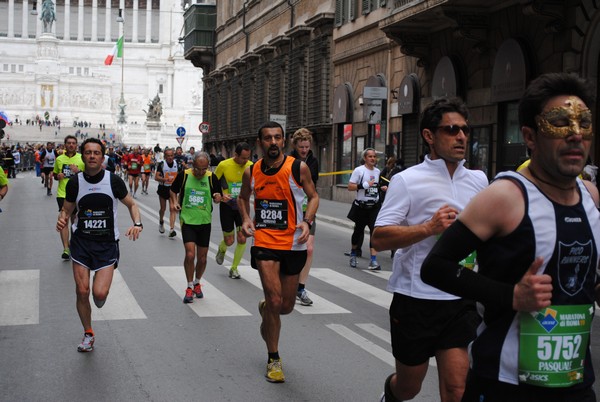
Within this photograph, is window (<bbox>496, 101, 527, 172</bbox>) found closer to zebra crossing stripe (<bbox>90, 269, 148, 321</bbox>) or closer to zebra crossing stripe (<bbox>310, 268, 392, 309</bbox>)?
zebra crossing stripe (<bbox>310, 268, 392, 309</bbox>)

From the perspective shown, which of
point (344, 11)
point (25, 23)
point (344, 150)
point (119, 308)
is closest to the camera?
point (119, 308)

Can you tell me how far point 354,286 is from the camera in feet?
40.8

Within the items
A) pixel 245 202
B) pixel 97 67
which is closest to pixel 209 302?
pixel 245 202

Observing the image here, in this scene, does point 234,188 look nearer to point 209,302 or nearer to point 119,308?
point 209,302

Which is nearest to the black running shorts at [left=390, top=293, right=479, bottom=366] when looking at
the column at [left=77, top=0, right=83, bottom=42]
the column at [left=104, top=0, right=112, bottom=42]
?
the column at [left=77, top=0, right=83, bottom=42]

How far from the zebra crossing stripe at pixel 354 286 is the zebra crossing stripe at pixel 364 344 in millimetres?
1629

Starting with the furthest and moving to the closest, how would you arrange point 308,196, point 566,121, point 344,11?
point 344,11
point 308,196
point 566,121

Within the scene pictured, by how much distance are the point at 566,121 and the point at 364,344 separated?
5506 millimetres

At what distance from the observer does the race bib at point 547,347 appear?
3145 millimetres

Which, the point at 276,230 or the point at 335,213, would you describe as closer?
the point at 276,230

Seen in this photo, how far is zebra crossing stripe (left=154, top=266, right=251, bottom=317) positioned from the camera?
9977 mm

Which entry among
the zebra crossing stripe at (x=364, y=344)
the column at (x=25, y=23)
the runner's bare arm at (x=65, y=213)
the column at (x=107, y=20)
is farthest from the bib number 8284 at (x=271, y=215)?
the column at (x=25, y=23)

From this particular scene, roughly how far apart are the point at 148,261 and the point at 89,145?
22.2ft

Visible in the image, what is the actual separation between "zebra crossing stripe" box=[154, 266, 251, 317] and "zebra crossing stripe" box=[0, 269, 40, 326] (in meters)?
1.67
